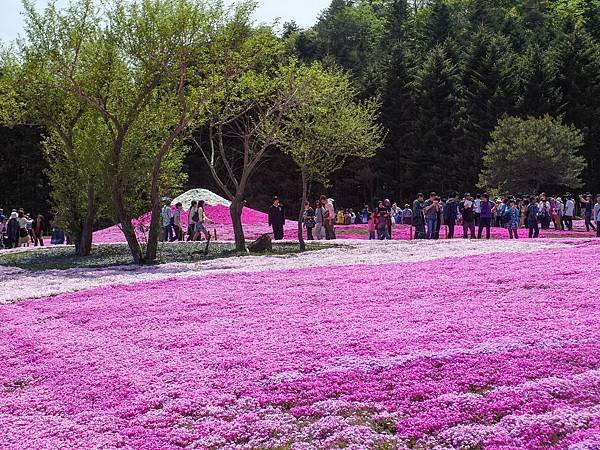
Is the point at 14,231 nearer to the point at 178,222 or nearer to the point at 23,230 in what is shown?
the point at 23,230

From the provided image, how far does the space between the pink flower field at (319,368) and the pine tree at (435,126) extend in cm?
5651

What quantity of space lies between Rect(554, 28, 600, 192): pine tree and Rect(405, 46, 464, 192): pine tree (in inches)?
430

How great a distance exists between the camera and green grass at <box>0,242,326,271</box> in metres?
28.2

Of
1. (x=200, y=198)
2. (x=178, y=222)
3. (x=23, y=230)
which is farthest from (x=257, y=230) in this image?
(x=23, y=230)

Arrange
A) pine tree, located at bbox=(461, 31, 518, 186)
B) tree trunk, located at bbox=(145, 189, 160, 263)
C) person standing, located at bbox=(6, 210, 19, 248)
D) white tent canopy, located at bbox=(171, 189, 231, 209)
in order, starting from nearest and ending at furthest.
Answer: tree trunk, located at bbox=(145, 189, 160, 263)
person standing, located at bbox=(6, 210, 19, 248)
white tent canopy, located at bbox=(171, 189, 231, 209)
pine tree, located at bbox=(461, 31, 518, 186)

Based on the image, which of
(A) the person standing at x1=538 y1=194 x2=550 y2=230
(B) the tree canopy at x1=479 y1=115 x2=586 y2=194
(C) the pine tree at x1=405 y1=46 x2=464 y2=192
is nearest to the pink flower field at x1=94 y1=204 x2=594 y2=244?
(A) the person standing at x1=538 y1=194 x2=550 y2=230

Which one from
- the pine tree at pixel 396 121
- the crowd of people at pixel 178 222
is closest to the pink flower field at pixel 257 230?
the crowd of people at pixel 178 222

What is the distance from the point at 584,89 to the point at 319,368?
70.5 meters

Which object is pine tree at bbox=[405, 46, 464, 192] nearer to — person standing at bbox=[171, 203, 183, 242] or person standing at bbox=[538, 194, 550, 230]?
person standing at bbox=[538, 194, 550, 230]

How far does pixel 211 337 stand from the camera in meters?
12.7

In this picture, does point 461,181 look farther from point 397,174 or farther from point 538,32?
point 538,32

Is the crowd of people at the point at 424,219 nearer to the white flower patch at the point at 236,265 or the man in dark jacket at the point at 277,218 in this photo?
the man in dark jacket at the point at 277,218

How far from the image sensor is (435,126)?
74500mm

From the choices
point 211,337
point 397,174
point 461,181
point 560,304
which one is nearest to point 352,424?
point 211,337
